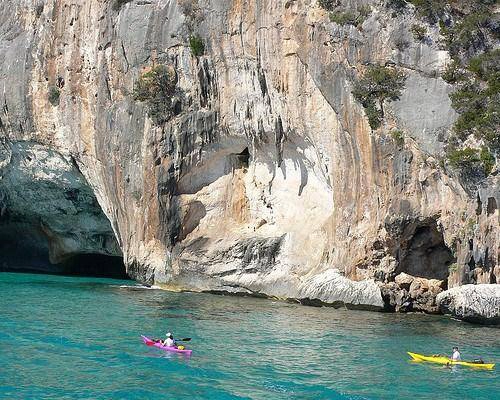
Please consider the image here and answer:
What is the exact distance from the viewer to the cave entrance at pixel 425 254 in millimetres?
32406

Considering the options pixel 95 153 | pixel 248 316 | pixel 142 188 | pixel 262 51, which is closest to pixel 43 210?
pixel 95 153

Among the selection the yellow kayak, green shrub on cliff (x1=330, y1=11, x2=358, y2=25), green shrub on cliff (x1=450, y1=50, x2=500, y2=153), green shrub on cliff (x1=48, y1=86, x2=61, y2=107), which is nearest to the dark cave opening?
green shrub on cliff (x1=48, y1=86, x2=61, y2=107)

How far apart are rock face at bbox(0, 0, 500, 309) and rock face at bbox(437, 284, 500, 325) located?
0.72m

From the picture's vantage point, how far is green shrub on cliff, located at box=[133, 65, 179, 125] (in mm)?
38812

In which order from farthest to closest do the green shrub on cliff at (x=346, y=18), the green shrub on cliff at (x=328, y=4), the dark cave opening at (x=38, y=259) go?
the dark cave opening at (x=38, y=259)
the green shrub on cliff at (x=328, y=4)
the green shrub on cliff at (x=346, y=18)

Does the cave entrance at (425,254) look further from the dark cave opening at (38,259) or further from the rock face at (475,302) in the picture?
the dark cave opening at (38,259)

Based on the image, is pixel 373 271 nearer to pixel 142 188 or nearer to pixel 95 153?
pixel 142 188

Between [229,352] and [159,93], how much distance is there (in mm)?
18054

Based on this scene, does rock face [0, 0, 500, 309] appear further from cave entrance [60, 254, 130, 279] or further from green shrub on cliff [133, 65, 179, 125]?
cave entrance [60, 254, 130, 279]

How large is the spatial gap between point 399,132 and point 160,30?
44.0 ft

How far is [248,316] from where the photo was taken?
30.4 m

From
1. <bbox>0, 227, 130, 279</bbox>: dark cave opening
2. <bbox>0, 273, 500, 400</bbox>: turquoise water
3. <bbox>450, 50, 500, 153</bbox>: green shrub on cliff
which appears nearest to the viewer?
<bbox>0, 273, 500, 400</bbox>: turquoise water

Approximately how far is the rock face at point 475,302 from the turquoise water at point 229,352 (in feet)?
1.61

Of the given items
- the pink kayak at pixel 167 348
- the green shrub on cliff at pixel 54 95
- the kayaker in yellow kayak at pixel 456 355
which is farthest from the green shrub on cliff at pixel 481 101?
the green shrub on cliff at pixel 54 95
